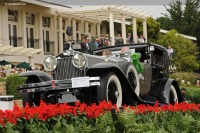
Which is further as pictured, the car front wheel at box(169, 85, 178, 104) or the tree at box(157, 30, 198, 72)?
the tree at box(157, 30, 198, 72)

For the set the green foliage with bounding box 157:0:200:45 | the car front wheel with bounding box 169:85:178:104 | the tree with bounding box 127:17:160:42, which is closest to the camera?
the car front wheel with bounding box 169:85:178:104

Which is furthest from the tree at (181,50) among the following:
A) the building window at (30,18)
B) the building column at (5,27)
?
the building column at (5,27)

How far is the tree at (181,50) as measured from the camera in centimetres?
5000

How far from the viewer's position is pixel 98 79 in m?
13.5

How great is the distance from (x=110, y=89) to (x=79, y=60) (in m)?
0.94

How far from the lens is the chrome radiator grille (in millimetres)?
14438

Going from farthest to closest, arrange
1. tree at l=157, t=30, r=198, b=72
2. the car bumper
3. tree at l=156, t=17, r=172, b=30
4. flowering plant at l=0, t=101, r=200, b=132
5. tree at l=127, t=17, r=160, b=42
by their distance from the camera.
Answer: tree at l=156, t=17, r=172, b=30
tree at l=127, t=17, r=160, b=42
tree at l=157, t=30, r=198, b=72
the car bumper
flowering plant at l=0, t=101, r=200, b=132

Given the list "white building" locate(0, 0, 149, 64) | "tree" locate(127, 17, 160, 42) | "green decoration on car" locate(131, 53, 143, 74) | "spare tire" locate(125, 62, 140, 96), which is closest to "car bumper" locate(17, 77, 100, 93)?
"spare tire" locate(125, 62, 140, 96)

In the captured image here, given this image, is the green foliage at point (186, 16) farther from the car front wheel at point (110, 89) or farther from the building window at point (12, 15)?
the car front wheel at point (110, 89)

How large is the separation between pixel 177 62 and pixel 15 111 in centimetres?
4317

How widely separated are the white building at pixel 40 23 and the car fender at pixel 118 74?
18731 mm

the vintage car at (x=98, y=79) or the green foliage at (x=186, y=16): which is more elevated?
the green foliage at (x=186, y=16)

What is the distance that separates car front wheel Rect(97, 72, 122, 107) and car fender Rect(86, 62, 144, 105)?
5.7 inches

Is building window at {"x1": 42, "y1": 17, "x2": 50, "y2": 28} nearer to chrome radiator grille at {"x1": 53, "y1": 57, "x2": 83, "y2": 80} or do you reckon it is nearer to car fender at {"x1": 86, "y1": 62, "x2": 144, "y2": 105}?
chrome radiator grille at {"x1": 53, "y1": 57, "x2": 83, "y2": 80}
